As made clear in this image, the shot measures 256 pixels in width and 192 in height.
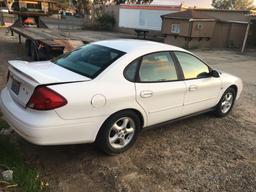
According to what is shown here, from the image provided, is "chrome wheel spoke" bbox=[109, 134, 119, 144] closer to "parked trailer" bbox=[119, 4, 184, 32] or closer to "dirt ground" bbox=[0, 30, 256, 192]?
"dirt ground" bbox=[0, 30, 256, 192]

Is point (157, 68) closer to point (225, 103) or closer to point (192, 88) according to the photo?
point (192, 88)

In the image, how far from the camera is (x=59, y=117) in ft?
10.3

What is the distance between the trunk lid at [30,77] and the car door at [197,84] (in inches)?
70.8

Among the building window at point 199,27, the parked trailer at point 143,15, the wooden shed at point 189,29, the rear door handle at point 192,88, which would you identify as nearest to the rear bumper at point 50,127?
the rear door handle at point 192,88

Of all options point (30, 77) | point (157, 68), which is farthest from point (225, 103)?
point (30, 77)

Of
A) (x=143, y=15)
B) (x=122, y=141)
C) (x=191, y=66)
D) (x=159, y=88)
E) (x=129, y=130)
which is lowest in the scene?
(x=122, y=141)

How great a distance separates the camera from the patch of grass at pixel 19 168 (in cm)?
302

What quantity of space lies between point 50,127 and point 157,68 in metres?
1.83

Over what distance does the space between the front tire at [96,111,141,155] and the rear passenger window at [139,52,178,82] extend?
580 mm

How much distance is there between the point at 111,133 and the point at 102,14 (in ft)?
105

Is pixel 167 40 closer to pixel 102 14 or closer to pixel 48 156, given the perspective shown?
pixel 102 14

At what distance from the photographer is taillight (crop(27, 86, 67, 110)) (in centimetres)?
309

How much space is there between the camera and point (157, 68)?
414 centimetres

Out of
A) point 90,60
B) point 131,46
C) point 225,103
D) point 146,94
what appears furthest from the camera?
point 225,103
